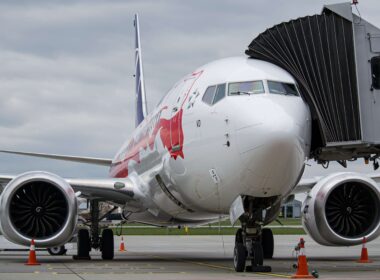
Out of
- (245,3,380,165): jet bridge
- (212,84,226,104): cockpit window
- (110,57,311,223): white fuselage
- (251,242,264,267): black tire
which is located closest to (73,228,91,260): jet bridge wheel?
(110,57,311,223): white fuselage

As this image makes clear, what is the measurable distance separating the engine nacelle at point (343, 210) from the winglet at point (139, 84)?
1320 cm

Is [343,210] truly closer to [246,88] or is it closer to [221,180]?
[221,180]

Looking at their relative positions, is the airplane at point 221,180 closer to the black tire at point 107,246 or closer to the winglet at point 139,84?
the black tire at point 107,246

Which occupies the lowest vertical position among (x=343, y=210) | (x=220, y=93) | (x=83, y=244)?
(x=83, y=244)

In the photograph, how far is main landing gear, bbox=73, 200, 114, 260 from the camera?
1911 centimetres

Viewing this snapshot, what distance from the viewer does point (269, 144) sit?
11609 millimetres

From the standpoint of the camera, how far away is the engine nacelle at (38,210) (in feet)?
52.2

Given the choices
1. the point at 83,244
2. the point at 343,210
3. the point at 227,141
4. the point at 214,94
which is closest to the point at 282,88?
the point at 214,94

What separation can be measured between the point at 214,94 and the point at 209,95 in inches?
6.9

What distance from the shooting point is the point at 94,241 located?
Answer: 19953 millimetres

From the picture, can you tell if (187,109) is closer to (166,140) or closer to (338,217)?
(166,140)

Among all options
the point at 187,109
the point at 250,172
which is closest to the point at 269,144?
the point at 250,172

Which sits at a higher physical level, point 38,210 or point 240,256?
point 38,210

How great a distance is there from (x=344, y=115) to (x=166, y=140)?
3.62 m
